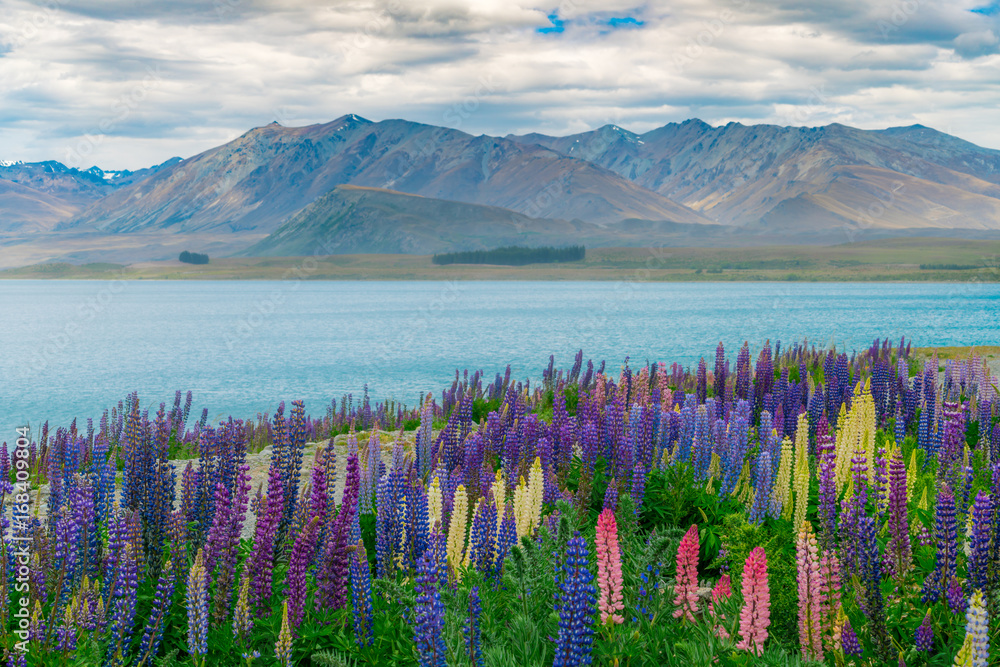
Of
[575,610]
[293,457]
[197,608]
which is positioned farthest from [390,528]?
[575,610]

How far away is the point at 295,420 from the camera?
26.1 feet

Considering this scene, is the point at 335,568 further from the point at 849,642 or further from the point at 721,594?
the point at 849,642

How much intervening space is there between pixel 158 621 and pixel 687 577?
3786mm

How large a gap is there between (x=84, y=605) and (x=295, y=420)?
9.06 ft

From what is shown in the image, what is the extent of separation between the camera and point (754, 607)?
4930 mm

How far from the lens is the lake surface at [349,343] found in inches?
1754

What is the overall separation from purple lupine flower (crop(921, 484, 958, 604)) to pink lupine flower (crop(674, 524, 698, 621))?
182 cm

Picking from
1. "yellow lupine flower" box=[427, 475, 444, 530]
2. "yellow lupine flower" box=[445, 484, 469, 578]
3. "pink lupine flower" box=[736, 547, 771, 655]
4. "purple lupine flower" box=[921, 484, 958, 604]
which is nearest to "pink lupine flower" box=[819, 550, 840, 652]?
"pink lupine flower" box=[736, 547, 771, 655]

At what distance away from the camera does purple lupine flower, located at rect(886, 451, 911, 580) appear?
6.12 meters

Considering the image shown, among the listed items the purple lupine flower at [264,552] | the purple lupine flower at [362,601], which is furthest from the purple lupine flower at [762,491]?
the purple lupine flower at [264,552]

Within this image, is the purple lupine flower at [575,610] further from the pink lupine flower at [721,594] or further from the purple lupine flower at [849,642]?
the purple lupine flower at [849,642]

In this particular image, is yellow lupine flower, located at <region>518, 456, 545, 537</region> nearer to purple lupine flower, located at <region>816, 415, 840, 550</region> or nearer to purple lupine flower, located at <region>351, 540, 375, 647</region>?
purple lupine flower, located at <region>351, 540, 375, 647</region>

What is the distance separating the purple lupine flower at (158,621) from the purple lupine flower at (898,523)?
5382 millimetres

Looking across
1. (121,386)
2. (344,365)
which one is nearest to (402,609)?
(121,386)
